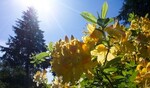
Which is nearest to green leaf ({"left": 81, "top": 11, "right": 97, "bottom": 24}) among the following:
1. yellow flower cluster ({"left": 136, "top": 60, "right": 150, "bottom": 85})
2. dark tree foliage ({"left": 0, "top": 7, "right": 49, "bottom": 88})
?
yellow flower cluster ({"left": 136, "top": 60, "right": 150, "bottom": 85})

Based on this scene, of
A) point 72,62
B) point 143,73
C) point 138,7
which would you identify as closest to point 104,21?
point 72,62

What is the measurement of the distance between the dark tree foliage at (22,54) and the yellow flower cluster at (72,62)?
2687 centimetres

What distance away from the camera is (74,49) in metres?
1.28

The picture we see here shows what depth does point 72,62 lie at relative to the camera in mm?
1268

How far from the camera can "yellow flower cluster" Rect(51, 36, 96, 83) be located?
127 cm

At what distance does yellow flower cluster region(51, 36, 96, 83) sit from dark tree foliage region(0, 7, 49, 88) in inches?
1058

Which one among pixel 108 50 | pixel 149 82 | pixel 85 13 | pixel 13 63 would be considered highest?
pixel 13 63

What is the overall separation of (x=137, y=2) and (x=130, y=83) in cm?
1279

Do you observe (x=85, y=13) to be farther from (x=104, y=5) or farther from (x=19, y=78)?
(x=19, y=78)

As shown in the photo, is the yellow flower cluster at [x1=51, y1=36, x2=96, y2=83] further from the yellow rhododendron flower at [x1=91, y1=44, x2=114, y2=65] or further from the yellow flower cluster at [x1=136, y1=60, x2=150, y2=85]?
the yellow flower cluster at [x1=136, y1=60, x2=150, y2=85]

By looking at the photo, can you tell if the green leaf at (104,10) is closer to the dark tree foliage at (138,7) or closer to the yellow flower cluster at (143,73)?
the yellow flower cluster at (143,73)

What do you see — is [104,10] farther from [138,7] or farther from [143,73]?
[138,7]

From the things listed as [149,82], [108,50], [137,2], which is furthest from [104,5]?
[137,2]

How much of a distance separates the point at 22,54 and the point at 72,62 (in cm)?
2972
